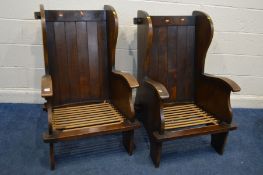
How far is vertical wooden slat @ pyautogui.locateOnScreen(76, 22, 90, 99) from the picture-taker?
84.4 inches

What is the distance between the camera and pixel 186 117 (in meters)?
2.12

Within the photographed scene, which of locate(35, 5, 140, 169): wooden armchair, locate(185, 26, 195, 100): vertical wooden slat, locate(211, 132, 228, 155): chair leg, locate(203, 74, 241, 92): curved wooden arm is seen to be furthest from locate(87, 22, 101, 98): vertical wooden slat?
locate(211, 132, 228, 155): chair leg

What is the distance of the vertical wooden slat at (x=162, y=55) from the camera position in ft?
7.21

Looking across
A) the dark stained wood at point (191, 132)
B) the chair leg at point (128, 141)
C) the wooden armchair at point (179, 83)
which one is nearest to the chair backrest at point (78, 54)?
the wooden armchair at point (179, 83)

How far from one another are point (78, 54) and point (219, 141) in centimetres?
122

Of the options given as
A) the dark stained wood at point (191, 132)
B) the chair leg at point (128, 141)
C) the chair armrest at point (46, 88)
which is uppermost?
the chair armrest at point (46, 88)

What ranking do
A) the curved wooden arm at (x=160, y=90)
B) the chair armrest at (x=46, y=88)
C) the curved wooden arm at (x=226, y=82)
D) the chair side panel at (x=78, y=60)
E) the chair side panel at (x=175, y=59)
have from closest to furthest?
the chair armrest at (x=46, y=88), the curved wooden arm at (x=160, y=90), the curved wooden arm at (x=226, y=82), the chair side panel at (x=78, y=60), the chair side panel at (x=175, y=59)

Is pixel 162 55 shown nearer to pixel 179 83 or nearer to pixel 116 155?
pixel 179 83

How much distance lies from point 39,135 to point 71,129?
539 millimetres

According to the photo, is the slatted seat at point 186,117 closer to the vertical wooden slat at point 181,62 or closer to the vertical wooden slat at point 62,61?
the vertical wooden slat at point 181,62

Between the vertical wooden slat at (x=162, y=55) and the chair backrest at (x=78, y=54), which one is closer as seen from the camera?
the chair backrest at (x=78, y=54)

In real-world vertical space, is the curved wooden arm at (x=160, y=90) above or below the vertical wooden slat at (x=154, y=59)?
below

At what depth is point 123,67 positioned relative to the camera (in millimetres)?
2623

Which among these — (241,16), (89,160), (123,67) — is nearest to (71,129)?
(89,160)
